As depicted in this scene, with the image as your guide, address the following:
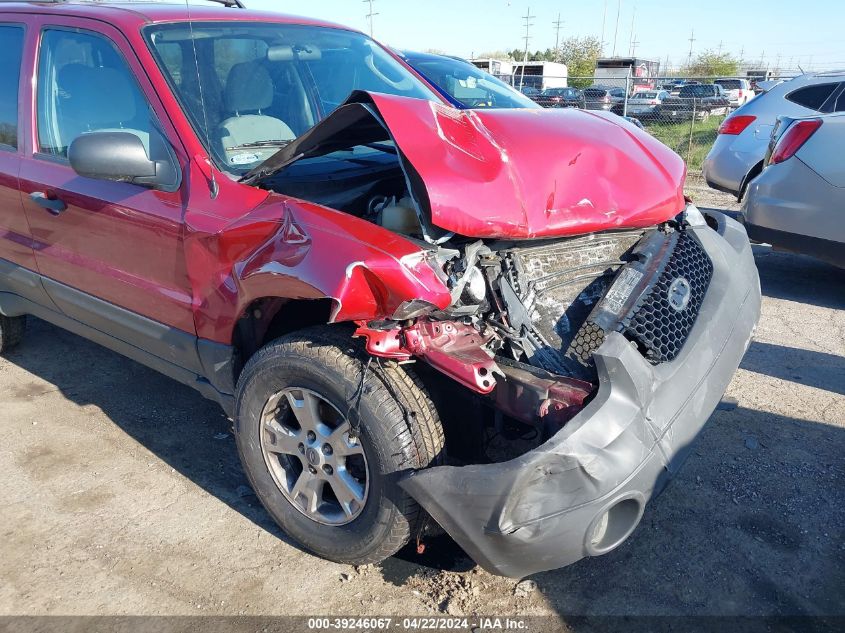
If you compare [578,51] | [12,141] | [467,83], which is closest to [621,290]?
[12,141]

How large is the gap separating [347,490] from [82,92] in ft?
7.51

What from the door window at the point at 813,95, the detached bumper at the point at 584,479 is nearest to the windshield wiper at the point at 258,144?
the detached bumper at the point at 584,479

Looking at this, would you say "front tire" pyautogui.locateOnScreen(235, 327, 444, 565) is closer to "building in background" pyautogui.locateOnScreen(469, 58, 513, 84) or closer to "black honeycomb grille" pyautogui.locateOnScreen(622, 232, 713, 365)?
"black honeycomb grille" pyautogui.locateOnScreen(622, 232, 713, 365)

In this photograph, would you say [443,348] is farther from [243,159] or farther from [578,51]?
[578,51]

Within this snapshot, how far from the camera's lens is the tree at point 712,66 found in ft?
109

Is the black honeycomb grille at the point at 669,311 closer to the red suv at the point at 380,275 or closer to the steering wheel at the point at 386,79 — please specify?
the red suv at the point at 380,275

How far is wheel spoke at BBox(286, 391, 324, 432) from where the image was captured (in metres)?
2.54

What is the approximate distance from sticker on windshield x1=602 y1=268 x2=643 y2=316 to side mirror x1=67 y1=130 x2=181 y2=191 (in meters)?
1.75

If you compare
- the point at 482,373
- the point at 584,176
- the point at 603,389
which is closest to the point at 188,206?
the point at 482,373

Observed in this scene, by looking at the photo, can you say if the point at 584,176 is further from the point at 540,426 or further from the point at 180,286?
the point at 180,286

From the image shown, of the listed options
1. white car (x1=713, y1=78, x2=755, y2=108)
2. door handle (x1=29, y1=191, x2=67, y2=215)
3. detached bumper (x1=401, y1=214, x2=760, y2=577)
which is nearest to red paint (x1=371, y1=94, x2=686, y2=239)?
detached bumper (x1=401, y1=214, x2=760, y2=577)

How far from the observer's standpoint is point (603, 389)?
7.02ft

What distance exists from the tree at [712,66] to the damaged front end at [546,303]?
112 ft

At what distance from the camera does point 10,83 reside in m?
3.62
